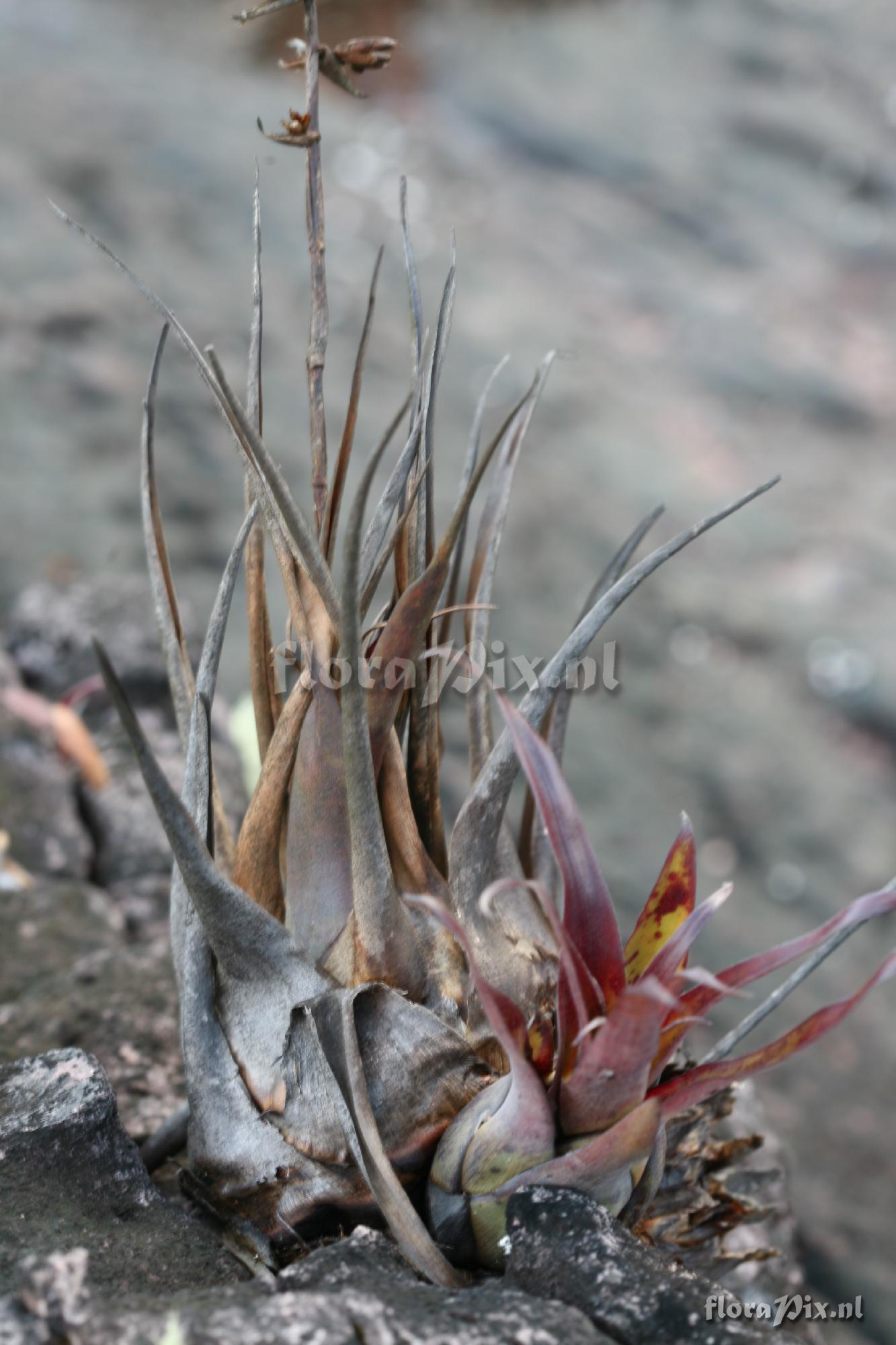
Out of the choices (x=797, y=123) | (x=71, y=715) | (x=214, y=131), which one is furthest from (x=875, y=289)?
(x=71, y=715)

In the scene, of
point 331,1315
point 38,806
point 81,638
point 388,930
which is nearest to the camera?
point 331,1315

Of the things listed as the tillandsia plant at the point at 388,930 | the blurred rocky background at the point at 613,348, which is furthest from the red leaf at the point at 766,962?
the blurred rocky background at the point at 613,348

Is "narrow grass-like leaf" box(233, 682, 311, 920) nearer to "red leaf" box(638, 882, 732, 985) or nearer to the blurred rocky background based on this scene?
"red leaf" box(638, 882, 732, 985)

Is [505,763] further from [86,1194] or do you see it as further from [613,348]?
[613,348]

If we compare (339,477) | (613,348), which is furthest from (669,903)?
(613,348)

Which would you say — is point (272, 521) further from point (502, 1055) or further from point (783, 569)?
point (783, 569)

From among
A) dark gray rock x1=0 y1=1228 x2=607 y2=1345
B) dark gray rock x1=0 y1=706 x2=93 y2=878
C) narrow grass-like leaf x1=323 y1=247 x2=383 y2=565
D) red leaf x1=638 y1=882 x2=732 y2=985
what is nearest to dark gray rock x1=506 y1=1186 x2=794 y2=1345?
dark gray rock x1=0 y1=1228 x2=607 y2=1345
